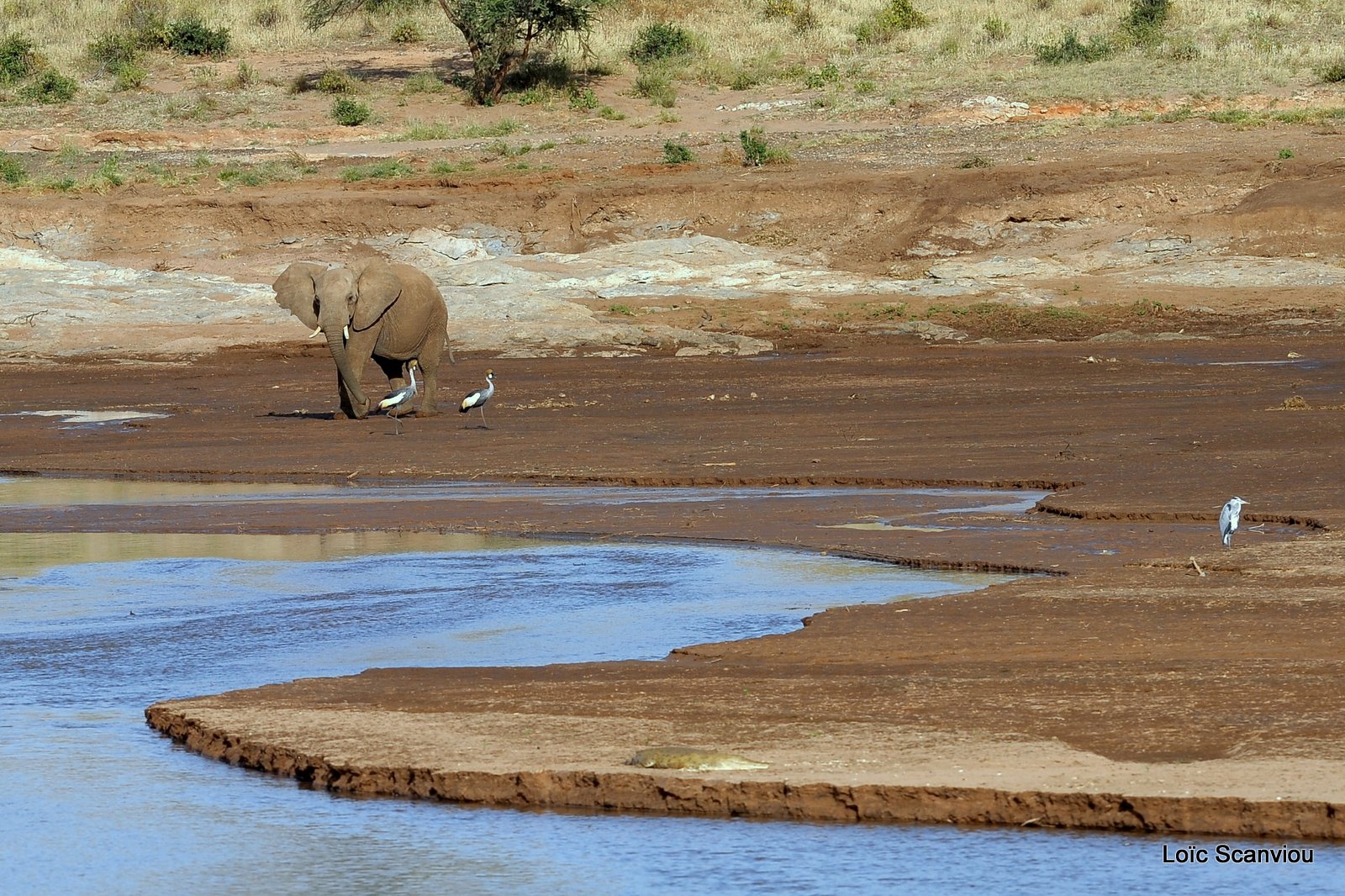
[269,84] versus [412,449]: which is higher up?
[269,84]

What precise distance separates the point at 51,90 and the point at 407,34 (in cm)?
1004

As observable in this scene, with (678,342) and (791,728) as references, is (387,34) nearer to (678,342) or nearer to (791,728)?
(678,342)

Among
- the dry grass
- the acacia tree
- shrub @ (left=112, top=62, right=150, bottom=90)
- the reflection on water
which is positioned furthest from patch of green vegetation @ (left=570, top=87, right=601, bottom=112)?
the reflection on water

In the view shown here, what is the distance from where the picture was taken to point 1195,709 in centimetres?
744

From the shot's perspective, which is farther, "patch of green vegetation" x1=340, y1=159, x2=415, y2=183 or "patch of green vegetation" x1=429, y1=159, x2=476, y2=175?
"patch of green vegetation" x1=429, y1=159, x2=476, y2=175

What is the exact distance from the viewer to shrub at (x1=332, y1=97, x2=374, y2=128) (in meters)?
45.4

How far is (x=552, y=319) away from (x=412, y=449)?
10529 mm

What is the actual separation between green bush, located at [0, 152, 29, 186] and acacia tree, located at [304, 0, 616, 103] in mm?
12029

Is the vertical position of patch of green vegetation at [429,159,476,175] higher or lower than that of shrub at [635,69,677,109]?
lower

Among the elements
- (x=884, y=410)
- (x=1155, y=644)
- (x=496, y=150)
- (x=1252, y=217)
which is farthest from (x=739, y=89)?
(x=1155, y=644)

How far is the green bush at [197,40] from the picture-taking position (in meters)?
53.6

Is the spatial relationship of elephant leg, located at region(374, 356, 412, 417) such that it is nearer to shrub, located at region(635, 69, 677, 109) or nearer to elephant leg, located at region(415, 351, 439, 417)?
elephant leg, located at region(415, 351, 439, 417)

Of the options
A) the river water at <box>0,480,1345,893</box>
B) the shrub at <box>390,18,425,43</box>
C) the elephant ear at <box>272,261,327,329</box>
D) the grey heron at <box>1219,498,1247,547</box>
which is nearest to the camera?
the river water at <box>0,480,1345,893</box>

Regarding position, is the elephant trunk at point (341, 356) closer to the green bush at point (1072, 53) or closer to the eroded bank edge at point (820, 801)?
the eroded bank edge at point (820, 801)
